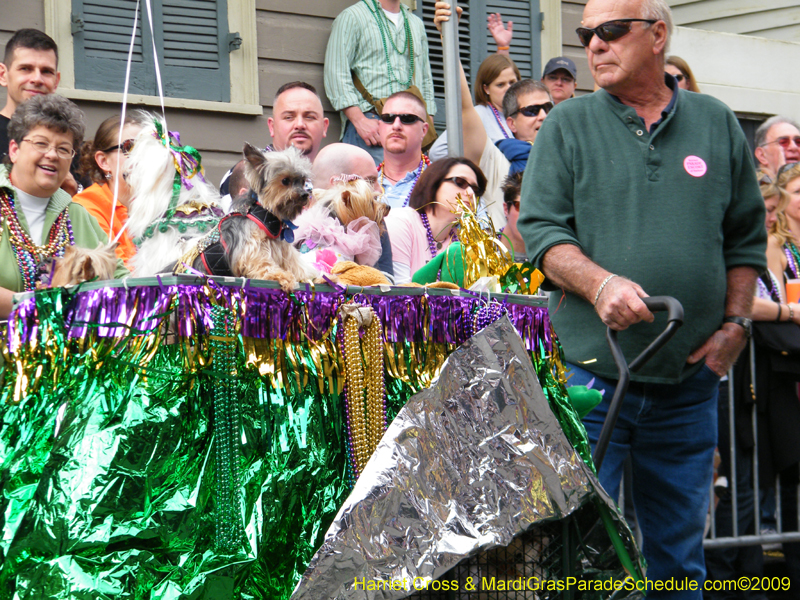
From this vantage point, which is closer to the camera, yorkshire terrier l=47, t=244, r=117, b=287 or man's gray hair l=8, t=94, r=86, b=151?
yorkshire terrier l=47, t=244, r=117, b=287

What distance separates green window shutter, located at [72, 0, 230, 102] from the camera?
252 inches

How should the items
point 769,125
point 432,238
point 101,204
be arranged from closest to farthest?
1. point 101,204
2. point 432,238
3. point 769,125

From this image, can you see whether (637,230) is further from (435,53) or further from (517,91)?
(435,53)

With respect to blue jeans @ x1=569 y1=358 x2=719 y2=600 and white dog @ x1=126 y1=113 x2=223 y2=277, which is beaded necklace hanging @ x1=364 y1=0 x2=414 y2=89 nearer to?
white dog @ x1=126 y1=113 x2=223 y2=277

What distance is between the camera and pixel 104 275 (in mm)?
2369

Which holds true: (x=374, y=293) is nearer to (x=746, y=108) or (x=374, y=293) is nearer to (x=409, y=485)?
(x=409, y=485)

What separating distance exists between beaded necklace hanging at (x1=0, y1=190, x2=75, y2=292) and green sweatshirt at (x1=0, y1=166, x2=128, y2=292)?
2 centimetres

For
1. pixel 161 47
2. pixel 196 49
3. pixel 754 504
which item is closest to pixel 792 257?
pixel 754 504

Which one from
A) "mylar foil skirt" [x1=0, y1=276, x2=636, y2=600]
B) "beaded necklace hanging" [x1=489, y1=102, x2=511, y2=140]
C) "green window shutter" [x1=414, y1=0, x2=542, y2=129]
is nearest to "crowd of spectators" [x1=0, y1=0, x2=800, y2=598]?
"mylar foil skirt" [x1=0, y1=276, x2=636, y2=600]

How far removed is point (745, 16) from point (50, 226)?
10093 mm

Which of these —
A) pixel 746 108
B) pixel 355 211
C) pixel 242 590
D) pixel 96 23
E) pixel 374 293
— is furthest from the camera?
pixel 746 108

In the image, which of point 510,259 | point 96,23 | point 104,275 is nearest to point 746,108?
point 96,23

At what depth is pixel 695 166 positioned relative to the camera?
2.80 meters

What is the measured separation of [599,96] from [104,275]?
5.44 feet
